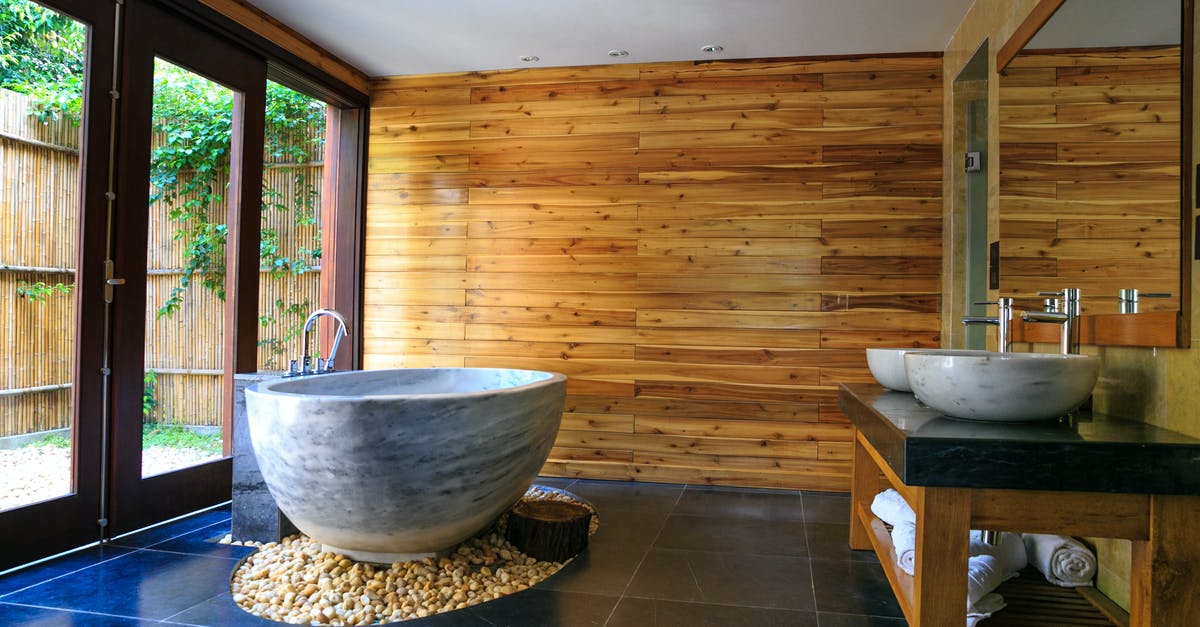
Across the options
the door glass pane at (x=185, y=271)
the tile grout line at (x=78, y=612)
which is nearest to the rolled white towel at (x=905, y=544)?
the tile grout line at (x=78, y=612)

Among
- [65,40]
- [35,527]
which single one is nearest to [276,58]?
[65,40]

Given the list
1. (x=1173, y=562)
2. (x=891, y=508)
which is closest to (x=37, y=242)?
(x=891, y=508)

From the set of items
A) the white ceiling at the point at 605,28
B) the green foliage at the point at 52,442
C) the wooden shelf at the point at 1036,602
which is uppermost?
the white ceiling at the point at 605,28

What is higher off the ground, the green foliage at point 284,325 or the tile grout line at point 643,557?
the green foliage at point 284,325

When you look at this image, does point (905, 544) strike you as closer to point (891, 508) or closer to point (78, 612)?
point (891, 508)

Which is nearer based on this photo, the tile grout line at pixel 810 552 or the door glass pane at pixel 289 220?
the tile grout line at pixel 810 552

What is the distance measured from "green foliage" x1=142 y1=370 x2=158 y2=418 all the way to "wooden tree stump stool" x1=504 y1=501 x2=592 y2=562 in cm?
147

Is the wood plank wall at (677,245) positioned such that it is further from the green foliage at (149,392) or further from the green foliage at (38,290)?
the green foliage at (38,290)

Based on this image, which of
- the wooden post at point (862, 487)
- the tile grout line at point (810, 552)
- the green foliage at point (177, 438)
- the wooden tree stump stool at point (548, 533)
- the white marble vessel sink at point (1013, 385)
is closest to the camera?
the white marble vessel sink at point (1013, 385)

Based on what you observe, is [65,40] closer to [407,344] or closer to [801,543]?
[407,344]

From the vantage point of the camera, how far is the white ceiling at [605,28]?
3.35 metres

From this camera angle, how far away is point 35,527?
8.41ft

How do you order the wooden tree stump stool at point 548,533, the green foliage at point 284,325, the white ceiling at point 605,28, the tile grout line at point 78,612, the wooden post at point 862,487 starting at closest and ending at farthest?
the tile grout line at point 78,612 < the wooden tree stump stool at point 548,533 < the wooden post at point 862,487 < the white ceiling at point 605,28 < the green foliage at point 284,325

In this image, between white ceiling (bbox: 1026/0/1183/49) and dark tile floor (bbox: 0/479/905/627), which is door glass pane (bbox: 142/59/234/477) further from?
white ceiling (bbox: 1026/0/1183/49)
